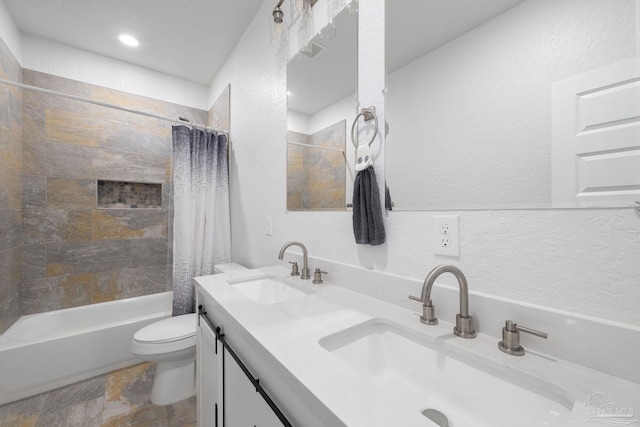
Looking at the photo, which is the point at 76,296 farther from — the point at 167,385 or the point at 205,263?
the point at 167,385

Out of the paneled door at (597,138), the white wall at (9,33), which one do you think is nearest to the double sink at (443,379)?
the paneled door at (597,138)

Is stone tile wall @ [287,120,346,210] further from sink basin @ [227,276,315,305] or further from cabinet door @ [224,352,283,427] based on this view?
cabinet door @ [224,352,283,427]

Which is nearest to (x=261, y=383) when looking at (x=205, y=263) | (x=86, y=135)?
(x=205, y=263)

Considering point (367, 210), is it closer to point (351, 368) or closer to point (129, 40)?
point (351, 368)

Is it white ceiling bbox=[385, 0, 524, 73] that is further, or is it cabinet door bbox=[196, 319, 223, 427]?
cabinet door bbox=[196, 319, 223, 427]

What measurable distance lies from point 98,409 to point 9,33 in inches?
105

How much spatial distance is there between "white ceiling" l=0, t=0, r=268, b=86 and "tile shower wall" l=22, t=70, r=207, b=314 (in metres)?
0.36

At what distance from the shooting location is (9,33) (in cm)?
181

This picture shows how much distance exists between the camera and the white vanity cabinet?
641 mm

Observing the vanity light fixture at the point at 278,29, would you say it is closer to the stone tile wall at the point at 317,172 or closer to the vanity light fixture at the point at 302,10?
the vanity light fixture at the point at 302,10

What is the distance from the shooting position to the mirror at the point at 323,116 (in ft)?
3.51

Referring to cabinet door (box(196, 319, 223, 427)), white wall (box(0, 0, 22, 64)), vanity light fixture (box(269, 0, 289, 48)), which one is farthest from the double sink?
white wall (box(0, 0, 22, 64))

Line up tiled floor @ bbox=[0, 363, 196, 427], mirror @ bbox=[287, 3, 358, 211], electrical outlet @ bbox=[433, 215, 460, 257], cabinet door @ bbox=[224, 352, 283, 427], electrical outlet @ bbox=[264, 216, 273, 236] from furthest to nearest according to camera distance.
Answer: electrical outlet @ bbox=[264, 216, 273, 236]
tiled floor @ bbox=[0, 363, 196, 427]
mirror @ bbox=[287, 3, 358, 211]
electrical outlet @ bbox=[433, 215, 460, 257]
cabinet door @ bbox=[224, 352, 283, 427]

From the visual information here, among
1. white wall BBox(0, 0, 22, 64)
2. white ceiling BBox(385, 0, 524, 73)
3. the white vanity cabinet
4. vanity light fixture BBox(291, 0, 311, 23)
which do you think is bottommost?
the white vanity cabinet
